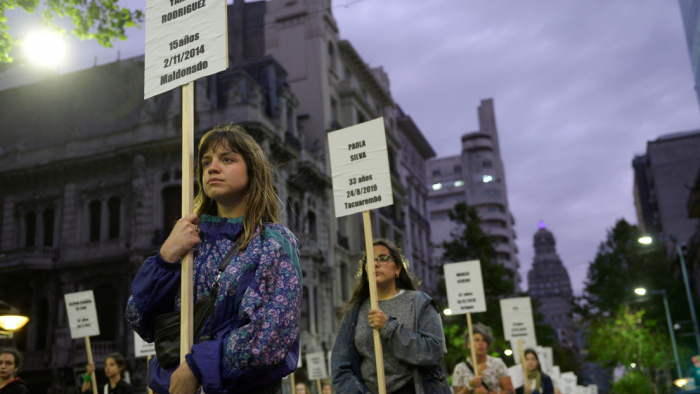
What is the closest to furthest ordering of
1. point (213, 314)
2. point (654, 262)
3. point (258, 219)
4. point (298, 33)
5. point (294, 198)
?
point (213, 314), point (258, 219), point (294, 198), point (298, 33), point (654, 262)

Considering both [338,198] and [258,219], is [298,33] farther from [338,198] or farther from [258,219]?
[258,219]

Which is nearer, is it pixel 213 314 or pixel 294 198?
pixel 213 314

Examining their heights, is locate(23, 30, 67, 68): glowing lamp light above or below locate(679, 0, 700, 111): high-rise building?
below

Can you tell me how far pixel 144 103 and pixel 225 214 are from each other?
2145 cm

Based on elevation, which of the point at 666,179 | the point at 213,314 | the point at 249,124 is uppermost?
the point at 666,179

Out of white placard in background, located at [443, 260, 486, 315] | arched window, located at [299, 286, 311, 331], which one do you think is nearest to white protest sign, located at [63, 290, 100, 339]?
white placard in background, located at [443, 260, 486, 315]

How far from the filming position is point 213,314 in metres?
2.52

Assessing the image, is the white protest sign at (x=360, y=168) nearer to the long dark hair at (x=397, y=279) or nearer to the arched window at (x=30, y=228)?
the long dark hair at (x=397, y=279)

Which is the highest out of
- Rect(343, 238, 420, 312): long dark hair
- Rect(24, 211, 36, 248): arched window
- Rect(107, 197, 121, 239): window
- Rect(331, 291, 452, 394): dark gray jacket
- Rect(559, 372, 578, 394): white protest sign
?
Rect(107, 197, 121, 239): window

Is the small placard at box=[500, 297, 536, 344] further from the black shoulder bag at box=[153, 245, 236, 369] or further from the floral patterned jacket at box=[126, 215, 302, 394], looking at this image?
the black shoulder bag at box=[153, 245, 236, 369]

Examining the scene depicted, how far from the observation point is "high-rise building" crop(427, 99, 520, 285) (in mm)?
105000

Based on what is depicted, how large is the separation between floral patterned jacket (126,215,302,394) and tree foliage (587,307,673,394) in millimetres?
40923

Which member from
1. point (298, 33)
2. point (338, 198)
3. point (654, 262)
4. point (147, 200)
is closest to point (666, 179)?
point (654, 262)

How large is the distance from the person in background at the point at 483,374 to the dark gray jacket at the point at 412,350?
2432 millimetres
